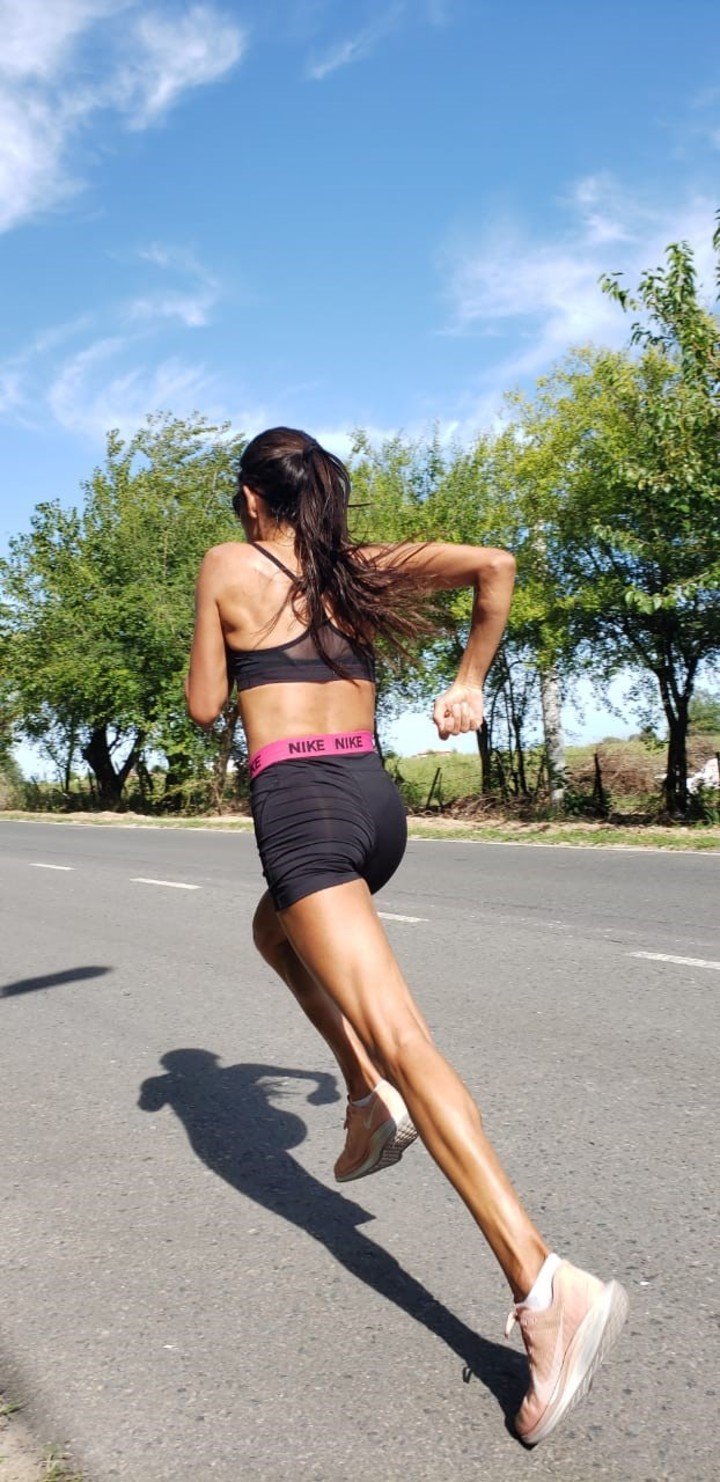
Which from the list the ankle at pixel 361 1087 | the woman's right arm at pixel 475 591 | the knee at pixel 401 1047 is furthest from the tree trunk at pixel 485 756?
the knee at pixel 401 1047

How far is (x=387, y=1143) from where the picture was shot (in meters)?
3.11

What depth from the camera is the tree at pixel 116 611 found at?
32.5 meters

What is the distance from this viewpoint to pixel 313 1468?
2.33 metres

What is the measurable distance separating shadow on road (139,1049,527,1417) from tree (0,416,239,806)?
79.4 ft

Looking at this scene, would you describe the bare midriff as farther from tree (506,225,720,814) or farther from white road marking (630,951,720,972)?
tree (506,225,720,814)

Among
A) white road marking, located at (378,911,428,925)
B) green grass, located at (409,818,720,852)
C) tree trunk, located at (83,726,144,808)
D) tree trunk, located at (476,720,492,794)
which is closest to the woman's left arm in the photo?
white road marking, located at (378,911,428,925)

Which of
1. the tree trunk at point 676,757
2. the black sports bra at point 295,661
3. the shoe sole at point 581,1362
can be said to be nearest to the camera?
the shoe sole at point 581,1362

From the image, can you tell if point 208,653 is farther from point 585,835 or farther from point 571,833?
point 571,833

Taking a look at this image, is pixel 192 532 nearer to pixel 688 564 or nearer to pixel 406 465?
A: pixel 406 465

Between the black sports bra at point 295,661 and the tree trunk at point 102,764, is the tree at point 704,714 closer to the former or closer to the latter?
the black sports bra at point 295,661

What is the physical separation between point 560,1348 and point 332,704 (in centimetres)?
132

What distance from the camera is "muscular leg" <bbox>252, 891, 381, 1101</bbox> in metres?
3.18

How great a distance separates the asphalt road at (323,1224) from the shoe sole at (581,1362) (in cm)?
8

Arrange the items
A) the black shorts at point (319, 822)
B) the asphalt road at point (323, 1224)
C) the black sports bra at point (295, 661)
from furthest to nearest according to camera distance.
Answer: the black sports bra at point (295, 661) → the black shorts at point (319, 822) → the asphalt road at point (323, 1224)
